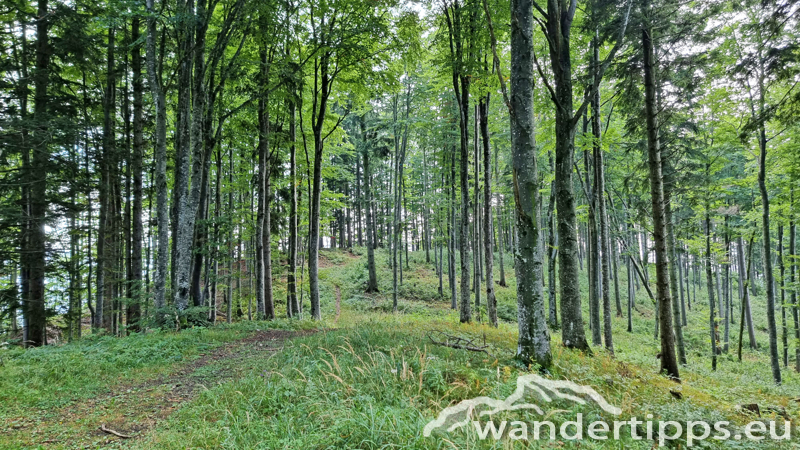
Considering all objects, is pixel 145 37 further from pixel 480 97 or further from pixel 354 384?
pixel 354 384

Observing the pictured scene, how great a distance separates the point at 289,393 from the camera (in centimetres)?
421

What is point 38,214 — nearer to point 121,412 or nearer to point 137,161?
point 137,161

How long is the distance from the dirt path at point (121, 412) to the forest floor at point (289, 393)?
20mm

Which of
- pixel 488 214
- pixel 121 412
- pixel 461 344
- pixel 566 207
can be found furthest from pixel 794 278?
pixel 121 412

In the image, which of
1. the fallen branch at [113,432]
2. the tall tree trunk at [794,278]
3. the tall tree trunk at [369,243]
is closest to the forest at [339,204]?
the fallen branch at [113,432]

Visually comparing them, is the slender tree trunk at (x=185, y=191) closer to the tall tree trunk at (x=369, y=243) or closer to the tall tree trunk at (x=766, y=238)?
the tall tree trunk at (x=369, y=243)

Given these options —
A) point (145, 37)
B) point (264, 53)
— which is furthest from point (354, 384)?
point (264, 53)

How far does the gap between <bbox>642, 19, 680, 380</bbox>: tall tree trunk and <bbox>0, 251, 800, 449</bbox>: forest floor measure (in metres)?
0.85

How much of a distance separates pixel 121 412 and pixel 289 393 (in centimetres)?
242

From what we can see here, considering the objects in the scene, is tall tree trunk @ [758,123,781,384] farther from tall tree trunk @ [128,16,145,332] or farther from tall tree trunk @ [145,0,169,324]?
tall tree trunk @ [128,16,145,332]

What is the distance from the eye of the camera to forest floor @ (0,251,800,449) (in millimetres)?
3314

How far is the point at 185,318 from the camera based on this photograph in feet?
31.4

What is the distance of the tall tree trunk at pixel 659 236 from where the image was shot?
22.7 feet

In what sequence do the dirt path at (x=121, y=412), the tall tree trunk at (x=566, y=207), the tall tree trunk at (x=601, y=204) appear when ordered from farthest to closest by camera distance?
1. the tall tree trunk at (x=601, y=204)
2. the tall tree trunk at (x=566, y=207)
3. the dirt path at (x=121, y=412)
